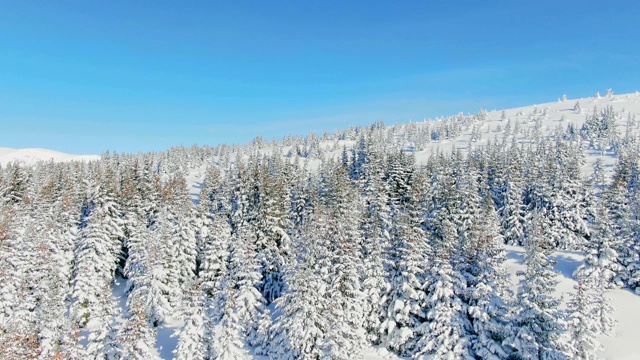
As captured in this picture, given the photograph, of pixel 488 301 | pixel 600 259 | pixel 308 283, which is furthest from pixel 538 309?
pixel 600 259

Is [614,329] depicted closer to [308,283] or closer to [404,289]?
[404,289]

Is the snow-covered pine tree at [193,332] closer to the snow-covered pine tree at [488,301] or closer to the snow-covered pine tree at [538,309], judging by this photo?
the snow-covered pine tree at [488,301]

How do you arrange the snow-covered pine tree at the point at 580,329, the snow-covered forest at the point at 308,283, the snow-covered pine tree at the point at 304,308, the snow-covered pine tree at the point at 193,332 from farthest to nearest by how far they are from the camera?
the snow-covered pine tree at the point at 193,332, the snow-covered pine tree at the point at 304,308, the snow-covered forest at the point at 308,283, the snow-covered pine tree at the point at 580,329

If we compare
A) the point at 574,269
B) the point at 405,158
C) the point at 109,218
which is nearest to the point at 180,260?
the point at 109,218

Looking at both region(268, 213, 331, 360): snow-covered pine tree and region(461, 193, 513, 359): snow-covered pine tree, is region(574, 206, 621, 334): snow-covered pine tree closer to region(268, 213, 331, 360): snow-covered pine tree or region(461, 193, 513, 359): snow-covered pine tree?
region(461, 193, 513, 359): snow-covered pine tree

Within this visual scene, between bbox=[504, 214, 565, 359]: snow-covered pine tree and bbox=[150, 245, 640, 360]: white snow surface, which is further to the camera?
bbox=[150, 245, 640, 360]: white snow surface

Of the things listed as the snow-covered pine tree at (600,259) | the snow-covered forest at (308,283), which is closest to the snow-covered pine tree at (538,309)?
the snow-covered forest at (308,283)

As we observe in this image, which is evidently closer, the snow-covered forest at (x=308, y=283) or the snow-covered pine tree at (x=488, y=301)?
the snow-covered forest at (x=308, y=283)

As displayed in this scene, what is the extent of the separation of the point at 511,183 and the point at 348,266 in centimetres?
4160

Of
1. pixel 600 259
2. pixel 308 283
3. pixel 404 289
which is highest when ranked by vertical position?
pixel 600 259

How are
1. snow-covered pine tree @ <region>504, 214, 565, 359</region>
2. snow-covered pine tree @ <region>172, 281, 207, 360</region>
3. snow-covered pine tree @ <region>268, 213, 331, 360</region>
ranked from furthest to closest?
snow-covered pine tree @ <region>172, 281, 207, 360</region>
snow-covered pine tree @ <region>268, 213, 331, 360</region>
snow-covered pine tree @ <region>504, 214, 565, 359</region>

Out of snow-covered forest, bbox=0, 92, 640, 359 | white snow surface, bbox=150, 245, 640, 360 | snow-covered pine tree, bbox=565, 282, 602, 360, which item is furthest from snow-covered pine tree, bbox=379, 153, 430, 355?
snow-covered pine tree, bbox=565, 282, 602, 360

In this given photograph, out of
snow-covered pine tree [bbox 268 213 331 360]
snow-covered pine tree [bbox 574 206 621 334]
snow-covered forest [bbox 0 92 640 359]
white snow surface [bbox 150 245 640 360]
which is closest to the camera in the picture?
snow-covered forest [bbox 0 92 640 359]

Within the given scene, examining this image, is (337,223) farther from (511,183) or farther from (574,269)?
(511,183)
